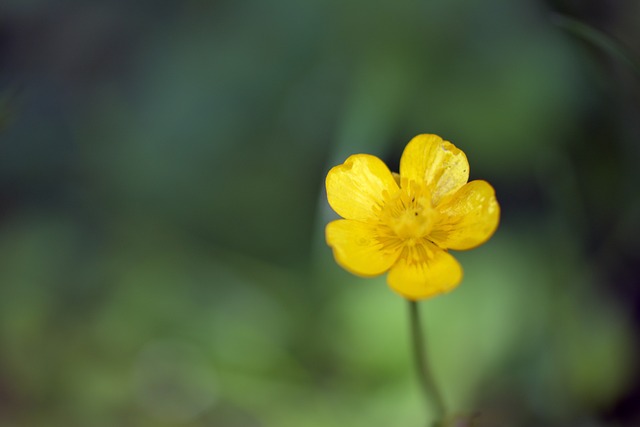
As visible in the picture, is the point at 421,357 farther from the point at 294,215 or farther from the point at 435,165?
the point at 294,215

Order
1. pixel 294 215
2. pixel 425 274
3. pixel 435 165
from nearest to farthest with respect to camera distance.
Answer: pixel 425 274 → pixel 435 165 → pixel 294 215

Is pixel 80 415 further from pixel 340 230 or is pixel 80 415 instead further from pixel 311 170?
pixel 340 230

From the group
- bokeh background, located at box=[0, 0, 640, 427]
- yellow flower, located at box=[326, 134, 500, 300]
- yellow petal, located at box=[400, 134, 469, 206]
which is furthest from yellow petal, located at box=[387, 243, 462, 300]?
bokeh background, located at box=[0, 0, 640, 427]

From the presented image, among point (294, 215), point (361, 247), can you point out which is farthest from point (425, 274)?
point (294, 215)

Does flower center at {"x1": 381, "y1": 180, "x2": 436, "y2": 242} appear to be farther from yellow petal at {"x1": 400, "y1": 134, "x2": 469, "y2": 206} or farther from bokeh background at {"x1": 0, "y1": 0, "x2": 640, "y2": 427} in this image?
bokeh background at {"x1": 0, "y1": 0, "x2": 640, "y2": 427}

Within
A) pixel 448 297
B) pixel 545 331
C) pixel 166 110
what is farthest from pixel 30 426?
pixel 545 331

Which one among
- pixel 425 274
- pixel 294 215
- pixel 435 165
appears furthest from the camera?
pixel 294 215
